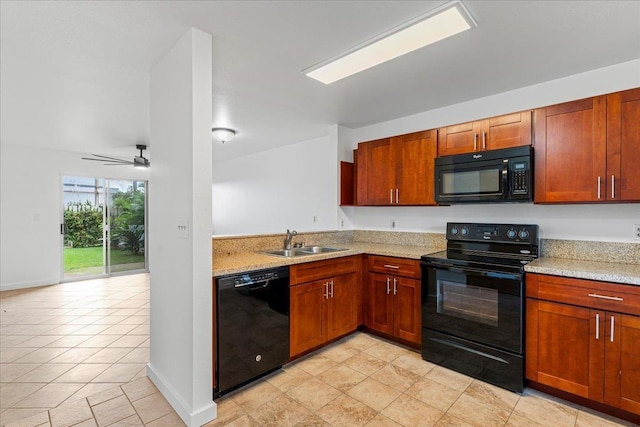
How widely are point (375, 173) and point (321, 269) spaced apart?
55.0 inches

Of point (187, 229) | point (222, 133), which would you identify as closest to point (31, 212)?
point (222, 133)

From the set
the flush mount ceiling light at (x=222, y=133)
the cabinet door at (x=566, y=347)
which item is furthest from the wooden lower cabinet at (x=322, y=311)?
the flush mount ceiling light at (x=222, y=133)

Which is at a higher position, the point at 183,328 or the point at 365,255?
the point at 365,255

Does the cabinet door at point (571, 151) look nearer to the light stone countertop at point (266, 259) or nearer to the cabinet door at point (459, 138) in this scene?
the cabinet door at point (459, 138)

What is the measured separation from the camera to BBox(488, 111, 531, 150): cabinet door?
2.52 metres

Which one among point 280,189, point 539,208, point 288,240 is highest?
point 280,189

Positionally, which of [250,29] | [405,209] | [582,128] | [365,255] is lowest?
[365,255]

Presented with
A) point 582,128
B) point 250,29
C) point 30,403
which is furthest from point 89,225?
point 582,128

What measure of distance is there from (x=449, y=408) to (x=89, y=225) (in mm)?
6692

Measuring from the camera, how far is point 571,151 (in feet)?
7.63

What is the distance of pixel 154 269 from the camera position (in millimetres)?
2434

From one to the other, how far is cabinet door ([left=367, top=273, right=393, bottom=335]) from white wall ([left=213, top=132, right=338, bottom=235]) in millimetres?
1044

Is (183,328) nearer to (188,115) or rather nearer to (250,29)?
(188,115)

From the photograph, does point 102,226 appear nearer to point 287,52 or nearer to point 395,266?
point 287,52
